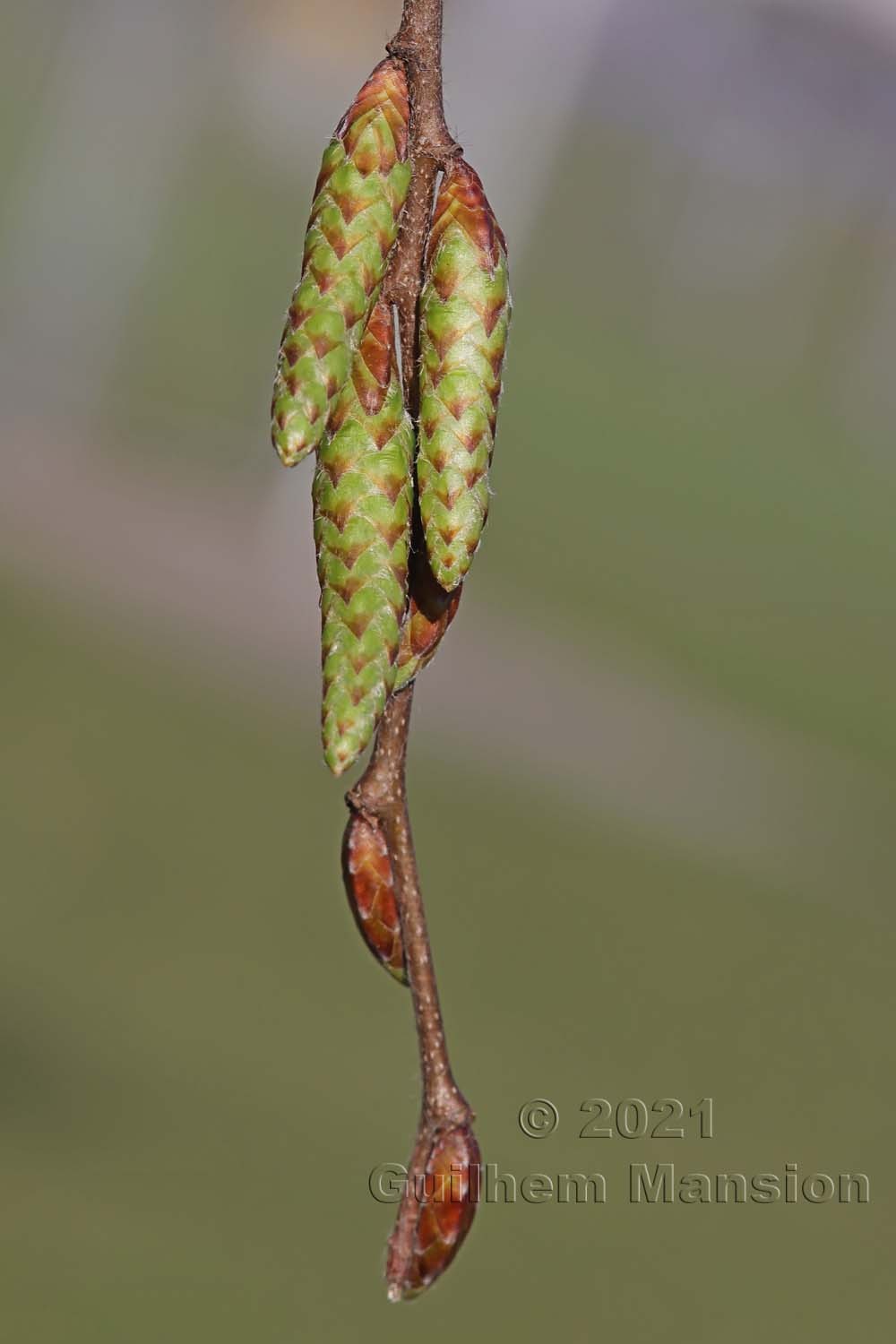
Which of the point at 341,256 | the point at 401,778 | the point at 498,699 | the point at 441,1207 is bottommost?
the point at 441,1207

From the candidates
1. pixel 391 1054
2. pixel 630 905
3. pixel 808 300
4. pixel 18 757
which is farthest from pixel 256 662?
pixel 808 300

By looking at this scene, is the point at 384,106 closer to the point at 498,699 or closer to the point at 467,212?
the point at 467,212

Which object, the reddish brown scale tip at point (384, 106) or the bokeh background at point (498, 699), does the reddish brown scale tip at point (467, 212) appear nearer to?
the reddish brown scale tip at point (384, 106)

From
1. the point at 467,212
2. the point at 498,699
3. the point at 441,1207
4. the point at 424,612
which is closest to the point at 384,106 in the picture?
the point at 467,212

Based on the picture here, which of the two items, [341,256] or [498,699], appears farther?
[498,699]

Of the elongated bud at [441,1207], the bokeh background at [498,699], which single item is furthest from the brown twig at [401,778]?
the bokeh background at [498,699]

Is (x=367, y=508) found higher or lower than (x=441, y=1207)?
higher
